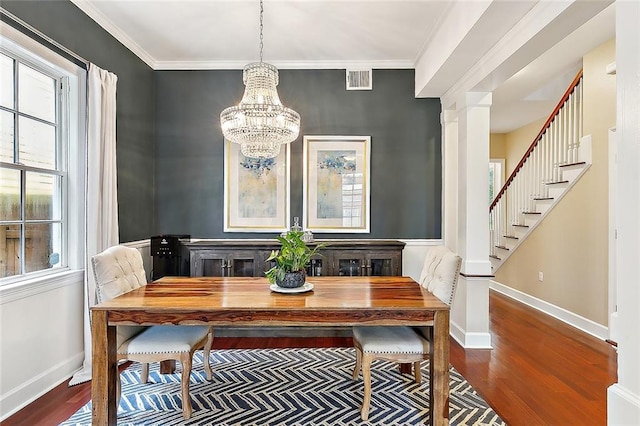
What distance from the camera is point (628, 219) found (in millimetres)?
1279

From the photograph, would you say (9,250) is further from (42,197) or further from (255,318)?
(255,318)

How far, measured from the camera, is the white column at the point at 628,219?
1243 mm

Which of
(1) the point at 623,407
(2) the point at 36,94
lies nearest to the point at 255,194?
(2) the point at 36,94

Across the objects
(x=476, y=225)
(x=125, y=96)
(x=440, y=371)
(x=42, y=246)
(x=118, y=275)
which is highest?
(x=125, y=96)

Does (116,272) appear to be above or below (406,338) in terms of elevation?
above

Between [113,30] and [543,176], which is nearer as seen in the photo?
[113,30]

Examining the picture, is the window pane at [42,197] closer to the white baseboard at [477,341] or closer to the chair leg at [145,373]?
the chair leg at [145,373]

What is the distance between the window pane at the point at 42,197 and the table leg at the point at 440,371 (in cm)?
284

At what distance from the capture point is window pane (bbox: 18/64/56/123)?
253 cm

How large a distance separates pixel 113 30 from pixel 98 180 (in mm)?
1482

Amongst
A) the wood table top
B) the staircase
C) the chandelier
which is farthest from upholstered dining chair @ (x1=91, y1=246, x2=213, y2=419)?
the staircase

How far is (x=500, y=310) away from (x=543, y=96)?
123 inches

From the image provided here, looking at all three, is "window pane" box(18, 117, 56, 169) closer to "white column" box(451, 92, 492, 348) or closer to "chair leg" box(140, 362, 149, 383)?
"chair leg" box(140, 362, 149, 383)

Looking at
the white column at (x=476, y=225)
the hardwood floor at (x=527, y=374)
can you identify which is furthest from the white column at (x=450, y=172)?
the hardwood floor at (x=527, y=374)
